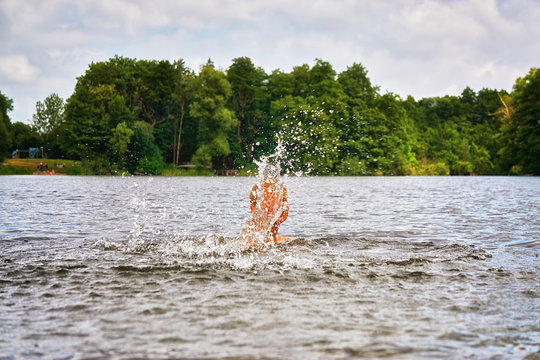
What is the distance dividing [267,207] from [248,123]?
89.0m

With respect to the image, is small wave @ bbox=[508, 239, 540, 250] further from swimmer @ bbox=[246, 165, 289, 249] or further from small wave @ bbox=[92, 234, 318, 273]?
swimmer @ bbox=[246, 165, 289, 249]

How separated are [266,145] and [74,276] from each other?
83.1 metres

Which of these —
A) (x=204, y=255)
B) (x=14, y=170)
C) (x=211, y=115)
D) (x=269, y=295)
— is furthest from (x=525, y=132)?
(x=14, y=170)

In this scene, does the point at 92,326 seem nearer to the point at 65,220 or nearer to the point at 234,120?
the point at 65,220

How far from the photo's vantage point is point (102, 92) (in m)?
88.2

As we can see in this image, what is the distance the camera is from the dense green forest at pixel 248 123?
83.0 m

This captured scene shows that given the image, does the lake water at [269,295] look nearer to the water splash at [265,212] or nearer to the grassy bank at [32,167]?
the water splash at [265,212]

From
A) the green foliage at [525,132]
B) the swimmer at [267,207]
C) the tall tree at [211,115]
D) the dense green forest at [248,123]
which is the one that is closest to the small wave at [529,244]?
the swimmer at [267,207]

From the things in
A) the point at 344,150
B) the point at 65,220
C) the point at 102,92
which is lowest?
the point at 65,220

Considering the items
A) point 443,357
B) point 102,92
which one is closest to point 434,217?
point 443,357

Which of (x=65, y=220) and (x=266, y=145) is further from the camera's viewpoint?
(x=266, y=145)

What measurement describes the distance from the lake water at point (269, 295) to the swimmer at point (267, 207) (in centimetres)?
55

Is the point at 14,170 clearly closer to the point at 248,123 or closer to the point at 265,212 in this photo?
the point at 248,123

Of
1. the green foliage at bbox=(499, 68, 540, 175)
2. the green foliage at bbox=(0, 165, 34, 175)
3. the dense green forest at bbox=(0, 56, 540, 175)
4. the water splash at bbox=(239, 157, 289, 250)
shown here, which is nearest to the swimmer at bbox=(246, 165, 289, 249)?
the water splash at bbox=(239, 157, 289, 250)
